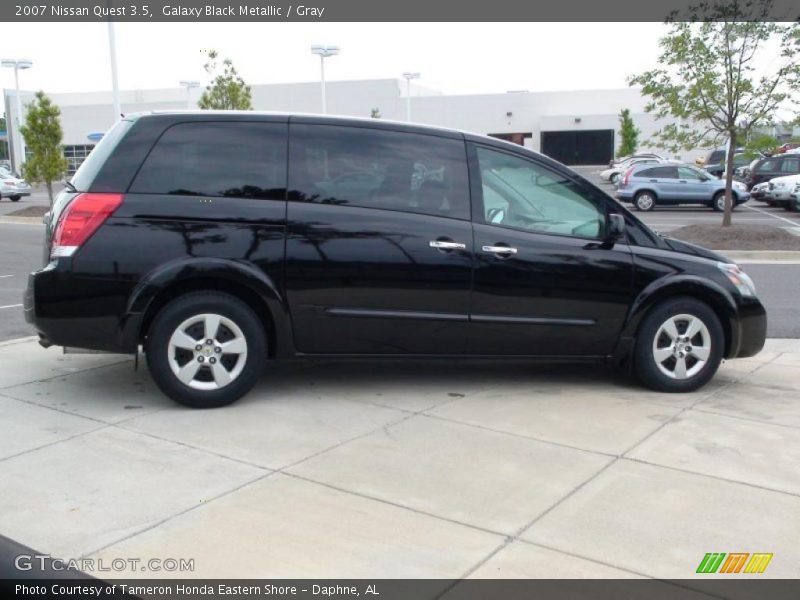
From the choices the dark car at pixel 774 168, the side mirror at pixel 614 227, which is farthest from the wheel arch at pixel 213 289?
the dark car at pixel 774 168

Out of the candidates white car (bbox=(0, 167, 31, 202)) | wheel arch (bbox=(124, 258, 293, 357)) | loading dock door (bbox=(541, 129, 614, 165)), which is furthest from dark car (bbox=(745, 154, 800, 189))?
loading dock door (bbox=(541, 129, 614, 165))

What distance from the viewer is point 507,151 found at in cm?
617

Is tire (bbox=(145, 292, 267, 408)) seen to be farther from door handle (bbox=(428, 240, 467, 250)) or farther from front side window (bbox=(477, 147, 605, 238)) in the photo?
front side window (bbox=(477, 147, 605, 238))

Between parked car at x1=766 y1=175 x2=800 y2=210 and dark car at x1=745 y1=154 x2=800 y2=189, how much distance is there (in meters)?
3.85

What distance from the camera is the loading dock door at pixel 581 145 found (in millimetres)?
64375

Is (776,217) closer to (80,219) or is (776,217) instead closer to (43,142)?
(43,142)

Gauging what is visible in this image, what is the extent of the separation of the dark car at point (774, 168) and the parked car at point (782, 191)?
12.6 feet

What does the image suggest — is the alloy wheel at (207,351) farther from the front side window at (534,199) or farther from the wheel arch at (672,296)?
the wheel arch at (672,296)

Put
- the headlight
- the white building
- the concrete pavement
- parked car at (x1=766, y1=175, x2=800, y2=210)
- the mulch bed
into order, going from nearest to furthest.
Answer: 1. the concrete pavement
2. the headlight
3. the mulch bed
4. parked car at (x1=766, y1=175, x2=800, y2=210)
5. the white building

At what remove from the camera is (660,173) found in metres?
28.3

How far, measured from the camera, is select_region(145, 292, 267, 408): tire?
5.49 metres

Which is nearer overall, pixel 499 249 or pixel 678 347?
pixel 499 249

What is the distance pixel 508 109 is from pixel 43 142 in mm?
43989

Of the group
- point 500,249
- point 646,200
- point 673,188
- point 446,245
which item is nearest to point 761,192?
point 673,188
